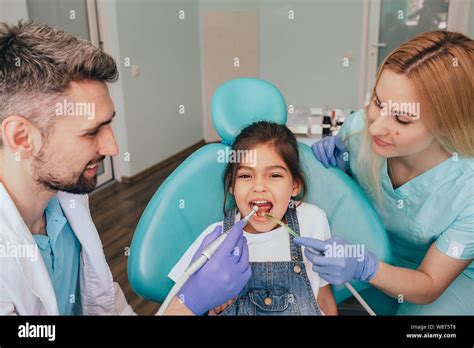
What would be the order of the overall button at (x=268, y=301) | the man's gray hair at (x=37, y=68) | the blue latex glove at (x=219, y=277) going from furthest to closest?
the overall button at (x=268, y=301) < the blue latex glove at (x=219, y=277) < the man's gray hair at (x=37, y=68)

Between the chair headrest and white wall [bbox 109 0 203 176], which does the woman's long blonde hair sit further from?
white wall [bbox 109 0 203 176]

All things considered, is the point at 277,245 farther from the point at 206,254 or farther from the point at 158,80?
the point at 158,80

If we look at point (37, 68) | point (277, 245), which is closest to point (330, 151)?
point (277, 245)

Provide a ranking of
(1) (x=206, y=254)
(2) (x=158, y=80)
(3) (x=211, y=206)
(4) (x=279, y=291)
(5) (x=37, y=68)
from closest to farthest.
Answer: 1. (5) (x=37, y=68)
2. (1) (x=206, y=254)
3. (4) (x=279, y=291)
4. (3) (x=211, y=206)
5. (2) (x=158, y=80)

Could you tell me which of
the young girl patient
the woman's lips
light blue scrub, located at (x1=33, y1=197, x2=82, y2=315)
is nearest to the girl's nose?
the young girl patient

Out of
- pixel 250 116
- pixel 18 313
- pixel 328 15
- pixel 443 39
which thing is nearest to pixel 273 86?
pixel 250 116

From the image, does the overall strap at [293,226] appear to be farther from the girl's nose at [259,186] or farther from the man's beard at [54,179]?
the man's beard at [54,179]

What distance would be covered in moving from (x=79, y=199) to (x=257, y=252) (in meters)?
0.34

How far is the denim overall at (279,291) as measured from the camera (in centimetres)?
79

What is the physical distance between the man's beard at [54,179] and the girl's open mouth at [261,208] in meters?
0.31

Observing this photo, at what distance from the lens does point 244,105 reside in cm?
89

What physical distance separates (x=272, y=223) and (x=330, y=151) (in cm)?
20

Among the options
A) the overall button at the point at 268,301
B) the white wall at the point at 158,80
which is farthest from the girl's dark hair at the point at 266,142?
the overall button at the point at 268,301

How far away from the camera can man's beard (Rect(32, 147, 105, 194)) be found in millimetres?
655
